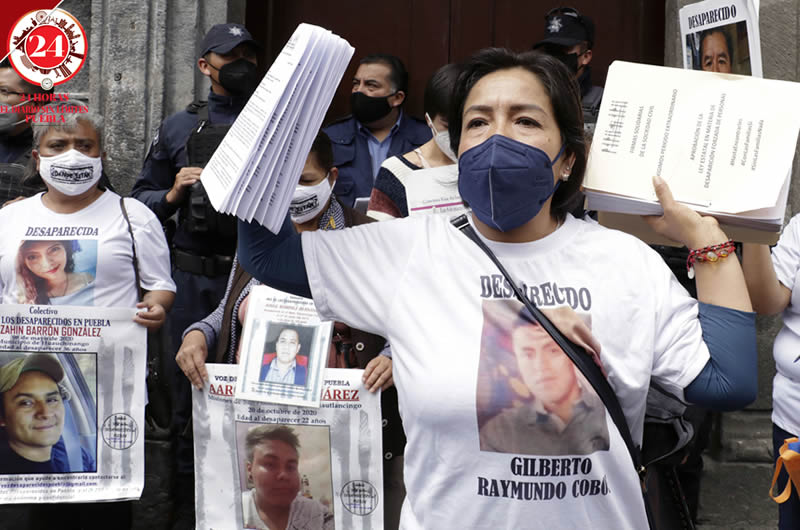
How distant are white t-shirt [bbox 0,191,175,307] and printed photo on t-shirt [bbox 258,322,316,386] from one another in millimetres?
957

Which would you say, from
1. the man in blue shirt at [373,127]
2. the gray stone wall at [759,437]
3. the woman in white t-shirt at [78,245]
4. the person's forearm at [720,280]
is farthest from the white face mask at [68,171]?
the gray stone wall at [759,437]

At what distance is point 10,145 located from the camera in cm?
486

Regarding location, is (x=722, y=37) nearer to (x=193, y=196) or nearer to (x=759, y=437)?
(x=193, y=196)

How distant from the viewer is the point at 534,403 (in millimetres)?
1825

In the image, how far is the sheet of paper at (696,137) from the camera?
1926 mm

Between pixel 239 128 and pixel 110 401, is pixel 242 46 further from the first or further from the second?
pixel 239 128

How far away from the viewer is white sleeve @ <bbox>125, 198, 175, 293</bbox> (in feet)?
13.2

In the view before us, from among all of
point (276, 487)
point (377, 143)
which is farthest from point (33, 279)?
point (377, 143)

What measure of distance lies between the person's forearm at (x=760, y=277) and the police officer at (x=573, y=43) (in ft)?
6.72

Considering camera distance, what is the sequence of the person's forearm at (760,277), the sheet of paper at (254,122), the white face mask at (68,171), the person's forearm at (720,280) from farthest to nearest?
the white face mask at (68,171) < the person's forearm at (760,277) < the person's forearm at (720,280) < the sheet of paper at (254,122)

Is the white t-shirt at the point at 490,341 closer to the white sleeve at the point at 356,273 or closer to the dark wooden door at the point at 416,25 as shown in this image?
the white sleeve at the point at 356,273

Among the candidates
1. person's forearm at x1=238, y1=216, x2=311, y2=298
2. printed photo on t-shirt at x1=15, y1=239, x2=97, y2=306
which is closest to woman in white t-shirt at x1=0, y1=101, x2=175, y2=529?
printed photo on t-shirt at x1=15, y1=239, x2=97, y2=306

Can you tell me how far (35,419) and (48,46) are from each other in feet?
8.64

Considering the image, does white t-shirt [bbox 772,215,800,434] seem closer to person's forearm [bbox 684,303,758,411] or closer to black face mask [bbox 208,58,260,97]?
person's forearm [bbox 684,303,758,411]
